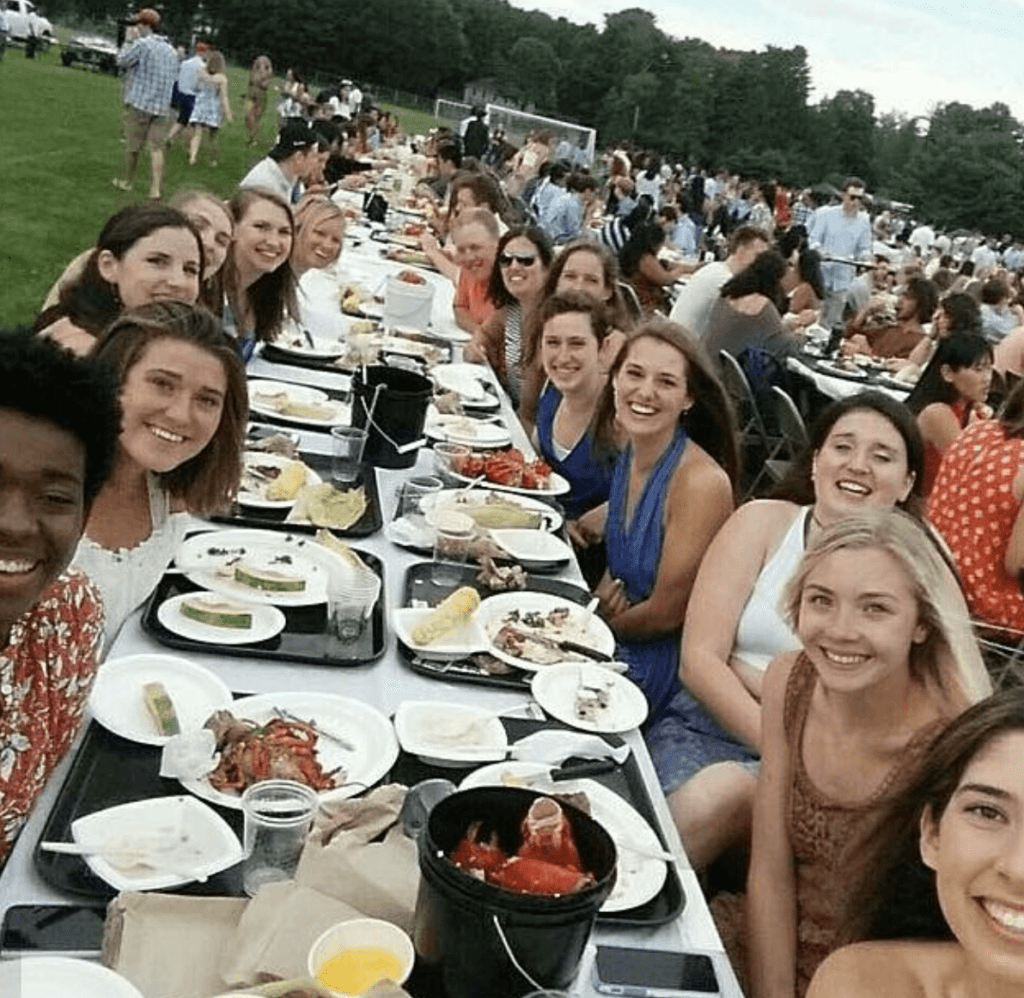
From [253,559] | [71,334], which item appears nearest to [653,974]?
[253,559]

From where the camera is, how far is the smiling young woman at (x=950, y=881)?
4.34ft

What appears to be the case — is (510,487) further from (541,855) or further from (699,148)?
(699,148)

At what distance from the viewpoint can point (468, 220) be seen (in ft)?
19.9

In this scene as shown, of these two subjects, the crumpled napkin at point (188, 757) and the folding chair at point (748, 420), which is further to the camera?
the folding chair at point (748, 420)

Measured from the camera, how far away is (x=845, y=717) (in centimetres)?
206

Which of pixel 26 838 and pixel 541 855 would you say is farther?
pixel 26 838

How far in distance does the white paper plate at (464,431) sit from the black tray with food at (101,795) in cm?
208

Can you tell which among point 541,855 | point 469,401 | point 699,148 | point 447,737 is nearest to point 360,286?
point 469,401

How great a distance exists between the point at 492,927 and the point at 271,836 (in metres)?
0.41

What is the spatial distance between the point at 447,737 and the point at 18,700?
0.68m

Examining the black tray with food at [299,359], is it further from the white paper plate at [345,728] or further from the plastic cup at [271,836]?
the plastic cup at [271,836]

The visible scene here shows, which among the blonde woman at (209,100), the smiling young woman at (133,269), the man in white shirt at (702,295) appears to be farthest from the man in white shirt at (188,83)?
the smiling young woman at (133,269)

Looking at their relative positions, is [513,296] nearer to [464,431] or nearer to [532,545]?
[464,431]

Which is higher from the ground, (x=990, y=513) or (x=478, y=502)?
(x=990, y=513)
